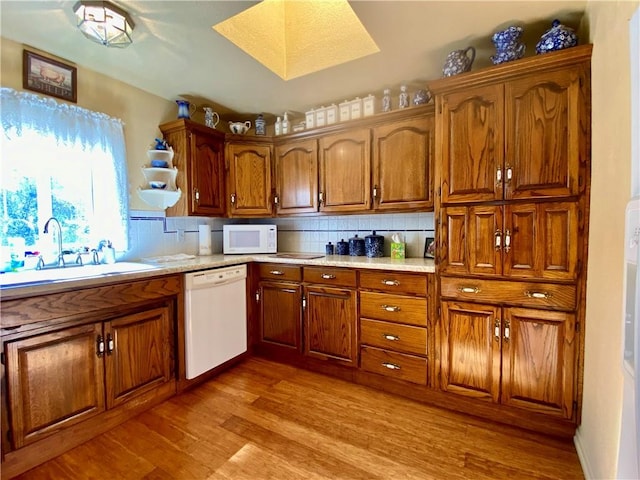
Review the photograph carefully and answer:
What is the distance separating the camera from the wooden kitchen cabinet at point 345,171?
92.5 inches

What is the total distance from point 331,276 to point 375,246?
0.53 m

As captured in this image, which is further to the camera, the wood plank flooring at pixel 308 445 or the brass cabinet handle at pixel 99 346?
the brass cabinet handle at pixel 99 346

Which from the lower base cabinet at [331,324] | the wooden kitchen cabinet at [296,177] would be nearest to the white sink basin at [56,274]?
the lower base cabinet at [331,324]

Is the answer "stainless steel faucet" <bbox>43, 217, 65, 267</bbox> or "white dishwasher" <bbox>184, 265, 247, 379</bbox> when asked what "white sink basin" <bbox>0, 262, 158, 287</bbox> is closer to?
"stainless steel faucet" <bbox>43, 217, 65, 267</bbox>

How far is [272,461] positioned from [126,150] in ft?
7.93

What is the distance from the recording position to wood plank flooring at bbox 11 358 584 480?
4.44 ft

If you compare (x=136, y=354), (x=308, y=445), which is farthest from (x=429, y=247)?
(x=136, y=354)

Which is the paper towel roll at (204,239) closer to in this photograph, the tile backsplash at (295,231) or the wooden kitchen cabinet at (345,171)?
the tile backsplash at (295,231)

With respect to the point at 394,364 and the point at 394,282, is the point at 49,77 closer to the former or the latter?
the point at 394,282

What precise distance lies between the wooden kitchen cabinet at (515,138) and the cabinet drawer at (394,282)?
56 centimetres

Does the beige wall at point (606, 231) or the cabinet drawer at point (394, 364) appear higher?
the beige wall at point (606, 231)

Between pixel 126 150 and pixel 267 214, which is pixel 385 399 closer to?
pixel 267 214

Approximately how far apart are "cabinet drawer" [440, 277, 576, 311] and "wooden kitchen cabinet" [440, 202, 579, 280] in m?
0.05

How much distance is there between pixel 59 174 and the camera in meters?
1.93
